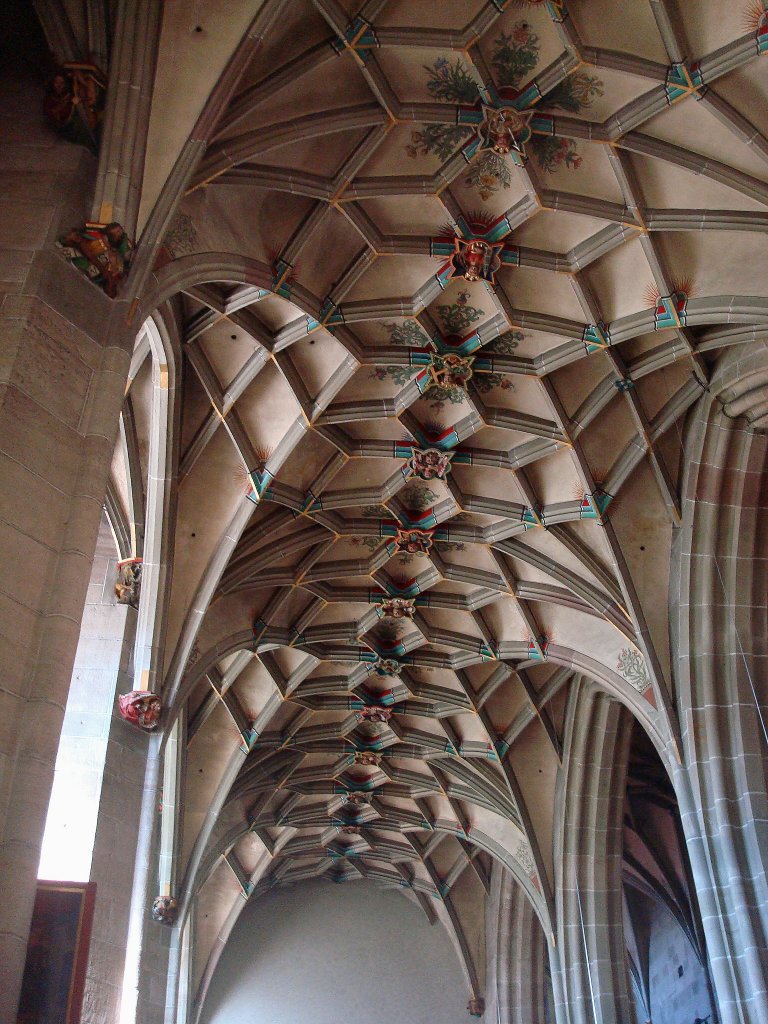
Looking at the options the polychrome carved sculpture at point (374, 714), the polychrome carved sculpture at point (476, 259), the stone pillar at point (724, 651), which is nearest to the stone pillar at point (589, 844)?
the polychrome carved sculpture at point (374, 714)

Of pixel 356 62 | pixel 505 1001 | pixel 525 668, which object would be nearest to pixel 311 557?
pixel 525 668


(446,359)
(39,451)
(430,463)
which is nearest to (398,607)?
(430,463)

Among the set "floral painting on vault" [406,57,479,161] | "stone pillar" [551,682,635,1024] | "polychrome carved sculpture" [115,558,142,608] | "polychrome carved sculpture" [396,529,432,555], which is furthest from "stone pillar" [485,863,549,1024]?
"floral painting on vault" [406,57,479,161]

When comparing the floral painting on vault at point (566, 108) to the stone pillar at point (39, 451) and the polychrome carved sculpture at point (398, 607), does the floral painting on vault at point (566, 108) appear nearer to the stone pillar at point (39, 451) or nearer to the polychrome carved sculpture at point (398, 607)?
the stone pillar at point (39, 451)

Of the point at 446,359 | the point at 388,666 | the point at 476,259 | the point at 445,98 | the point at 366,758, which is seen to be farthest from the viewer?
the point at 366,758

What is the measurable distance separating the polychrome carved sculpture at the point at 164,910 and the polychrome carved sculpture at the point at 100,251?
407 inches

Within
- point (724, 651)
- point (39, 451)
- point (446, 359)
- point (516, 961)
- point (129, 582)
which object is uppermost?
→ point (446, 359)

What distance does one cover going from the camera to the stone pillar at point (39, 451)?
652 cm

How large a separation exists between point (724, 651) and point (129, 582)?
814 cm

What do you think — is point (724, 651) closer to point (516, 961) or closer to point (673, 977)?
point (673, 977)

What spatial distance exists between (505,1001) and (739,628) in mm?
13510

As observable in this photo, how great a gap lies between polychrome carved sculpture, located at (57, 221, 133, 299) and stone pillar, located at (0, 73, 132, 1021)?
0.09 m

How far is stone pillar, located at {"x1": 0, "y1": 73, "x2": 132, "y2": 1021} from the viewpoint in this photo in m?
6.52

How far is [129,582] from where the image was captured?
46.1 feet
